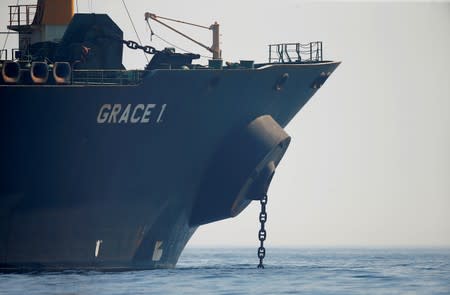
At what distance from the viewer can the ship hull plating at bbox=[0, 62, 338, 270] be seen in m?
43.4

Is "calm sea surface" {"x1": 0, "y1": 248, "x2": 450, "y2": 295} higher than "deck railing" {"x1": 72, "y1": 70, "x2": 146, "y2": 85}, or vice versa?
"deck railing" {"x1": 72, "y1": 70, "x2": 146, "y2": 85}

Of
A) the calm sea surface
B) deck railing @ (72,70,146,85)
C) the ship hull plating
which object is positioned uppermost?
deck railing @ (72,70,146,85)

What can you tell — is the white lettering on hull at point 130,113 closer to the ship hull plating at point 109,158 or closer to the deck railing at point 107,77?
the ship hull plating at point 109,158

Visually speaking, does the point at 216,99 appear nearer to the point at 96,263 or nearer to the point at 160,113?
the point at 160,113

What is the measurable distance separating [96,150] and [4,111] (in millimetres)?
3322

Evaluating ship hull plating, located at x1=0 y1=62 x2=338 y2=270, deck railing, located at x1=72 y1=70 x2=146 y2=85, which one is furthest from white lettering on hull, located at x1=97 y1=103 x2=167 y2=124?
deck railing, located at x1=72 y1=70 x2=146 y2=85

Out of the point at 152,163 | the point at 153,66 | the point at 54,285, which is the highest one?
the point at 153,66

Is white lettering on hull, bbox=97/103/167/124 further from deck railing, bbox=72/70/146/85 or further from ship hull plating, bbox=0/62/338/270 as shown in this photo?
deck railing, bbox=72/70/146/85

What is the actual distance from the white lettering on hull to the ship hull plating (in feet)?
0.11

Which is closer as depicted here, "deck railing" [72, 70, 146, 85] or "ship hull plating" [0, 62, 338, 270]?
"ship hull plating" [0, 62, 338, 270]

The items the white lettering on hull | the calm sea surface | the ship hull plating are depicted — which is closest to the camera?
the calm sea surface

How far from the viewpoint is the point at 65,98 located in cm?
4328

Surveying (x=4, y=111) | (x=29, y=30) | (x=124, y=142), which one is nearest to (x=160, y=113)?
(x=124, y=142)

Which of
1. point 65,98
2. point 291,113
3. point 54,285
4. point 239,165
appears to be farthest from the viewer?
point 291,113
